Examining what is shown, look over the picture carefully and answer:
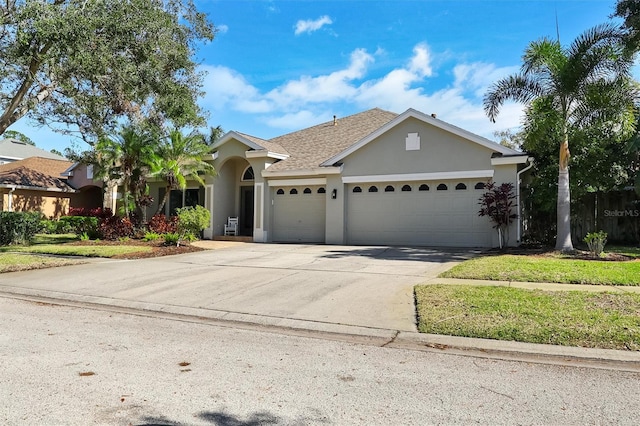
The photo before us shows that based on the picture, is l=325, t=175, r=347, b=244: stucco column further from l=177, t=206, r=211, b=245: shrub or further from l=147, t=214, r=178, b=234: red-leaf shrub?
l=147, t=214, r=178, b=234: red-leaf shrub

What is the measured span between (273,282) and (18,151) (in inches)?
1740

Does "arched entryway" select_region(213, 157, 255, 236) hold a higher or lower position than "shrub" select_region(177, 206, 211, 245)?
higher

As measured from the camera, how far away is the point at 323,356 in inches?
200

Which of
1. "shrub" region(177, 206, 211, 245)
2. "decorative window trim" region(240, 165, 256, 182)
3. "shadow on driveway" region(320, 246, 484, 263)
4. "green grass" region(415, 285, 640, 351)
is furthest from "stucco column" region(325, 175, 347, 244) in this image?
"green grass" region(415, 285, 640, 351)

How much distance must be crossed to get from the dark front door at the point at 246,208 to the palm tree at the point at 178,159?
3.04 meters

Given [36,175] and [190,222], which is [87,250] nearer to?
[190,222]

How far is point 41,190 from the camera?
28.5 metres

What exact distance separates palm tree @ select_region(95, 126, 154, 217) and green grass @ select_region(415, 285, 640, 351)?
14.7 m

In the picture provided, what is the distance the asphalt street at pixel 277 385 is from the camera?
11.5 feet

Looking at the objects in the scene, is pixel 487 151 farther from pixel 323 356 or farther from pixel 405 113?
pixel 323 356

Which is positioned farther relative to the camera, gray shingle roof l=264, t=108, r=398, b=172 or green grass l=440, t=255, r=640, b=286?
gray shingle roof l=264, t=108, r=398, b=172

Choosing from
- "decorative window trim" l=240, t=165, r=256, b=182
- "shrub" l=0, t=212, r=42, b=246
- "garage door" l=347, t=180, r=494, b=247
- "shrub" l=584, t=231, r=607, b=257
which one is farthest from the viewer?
"decorative window trim" l=240, t=165, r=256, b=182

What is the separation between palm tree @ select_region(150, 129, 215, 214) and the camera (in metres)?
18.0

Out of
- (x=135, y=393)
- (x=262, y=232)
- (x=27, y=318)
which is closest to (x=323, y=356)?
(x=135, y=393)
